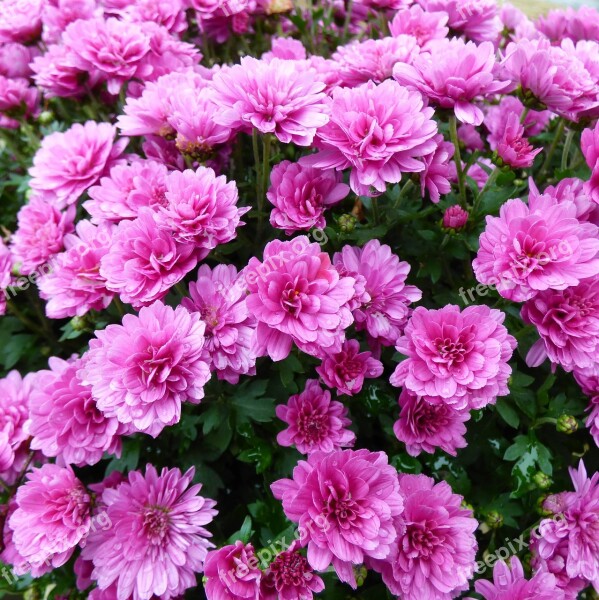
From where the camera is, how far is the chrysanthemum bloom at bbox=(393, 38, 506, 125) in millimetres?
1404

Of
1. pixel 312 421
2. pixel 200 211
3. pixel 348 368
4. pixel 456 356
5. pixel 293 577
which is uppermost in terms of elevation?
pixel 200 211

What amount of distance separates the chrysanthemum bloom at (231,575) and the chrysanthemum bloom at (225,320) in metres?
0.40

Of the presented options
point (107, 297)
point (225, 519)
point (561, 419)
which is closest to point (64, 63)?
point (107, 297)

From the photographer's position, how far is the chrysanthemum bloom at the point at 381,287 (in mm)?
1410

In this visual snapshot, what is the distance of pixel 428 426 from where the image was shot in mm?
1424

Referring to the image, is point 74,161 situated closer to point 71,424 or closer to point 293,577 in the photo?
point 71,424

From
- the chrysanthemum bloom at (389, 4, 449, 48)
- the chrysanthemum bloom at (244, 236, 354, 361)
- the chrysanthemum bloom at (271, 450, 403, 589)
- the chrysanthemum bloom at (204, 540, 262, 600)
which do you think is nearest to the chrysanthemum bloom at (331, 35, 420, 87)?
the chrysanthemum bloom at (389, 4, 449, 48)

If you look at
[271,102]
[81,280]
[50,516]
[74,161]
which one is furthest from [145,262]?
[50,516]

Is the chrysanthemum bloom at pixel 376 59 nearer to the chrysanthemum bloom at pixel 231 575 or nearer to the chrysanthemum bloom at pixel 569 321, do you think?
the chrysanthemum bloom at pixel 569 321

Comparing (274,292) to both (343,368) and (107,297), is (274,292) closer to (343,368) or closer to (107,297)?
(343,368)

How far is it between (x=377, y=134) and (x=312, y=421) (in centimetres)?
75

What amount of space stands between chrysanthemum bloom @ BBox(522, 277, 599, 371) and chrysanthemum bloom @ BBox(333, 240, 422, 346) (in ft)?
0.99

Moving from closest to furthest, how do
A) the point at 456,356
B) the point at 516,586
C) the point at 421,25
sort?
1. the point at 456,356
2. the point at 516,586
3. the point at 421,25

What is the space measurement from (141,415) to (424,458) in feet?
2.71
